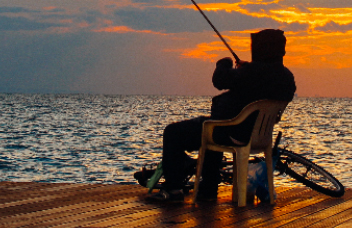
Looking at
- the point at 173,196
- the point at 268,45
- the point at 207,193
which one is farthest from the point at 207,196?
the point at 268,45

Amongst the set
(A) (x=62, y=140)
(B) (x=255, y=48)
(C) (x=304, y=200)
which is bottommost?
(A) (x=62, y=140)

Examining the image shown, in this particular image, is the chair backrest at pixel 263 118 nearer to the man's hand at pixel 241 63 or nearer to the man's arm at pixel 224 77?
the man's arm at pixel 224 77

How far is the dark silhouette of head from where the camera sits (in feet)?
14.7

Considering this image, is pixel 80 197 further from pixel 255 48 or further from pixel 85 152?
pixel 85 152

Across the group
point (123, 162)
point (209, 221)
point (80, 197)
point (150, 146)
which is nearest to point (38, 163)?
point (123, 162)

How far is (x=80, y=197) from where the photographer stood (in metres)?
4.97

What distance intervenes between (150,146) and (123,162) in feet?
19.6

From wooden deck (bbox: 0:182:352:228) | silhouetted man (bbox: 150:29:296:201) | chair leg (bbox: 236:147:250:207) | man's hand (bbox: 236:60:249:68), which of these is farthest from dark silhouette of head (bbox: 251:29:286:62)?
wooden deck (bbox: 0:182:352:228)

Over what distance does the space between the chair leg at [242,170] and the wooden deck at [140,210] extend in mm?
127

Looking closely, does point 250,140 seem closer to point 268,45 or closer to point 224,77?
point 224,77

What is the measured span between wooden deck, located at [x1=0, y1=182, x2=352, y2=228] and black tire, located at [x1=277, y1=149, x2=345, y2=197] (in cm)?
9

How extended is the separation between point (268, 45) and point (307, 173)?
161cm

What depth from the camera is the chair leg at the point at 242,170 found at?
453 cm

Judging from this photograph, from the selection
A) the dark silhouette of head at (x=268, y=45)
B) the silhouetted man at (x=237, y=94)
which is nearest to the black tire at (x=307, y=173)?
the silhouetted man at (x=237, y=94)
